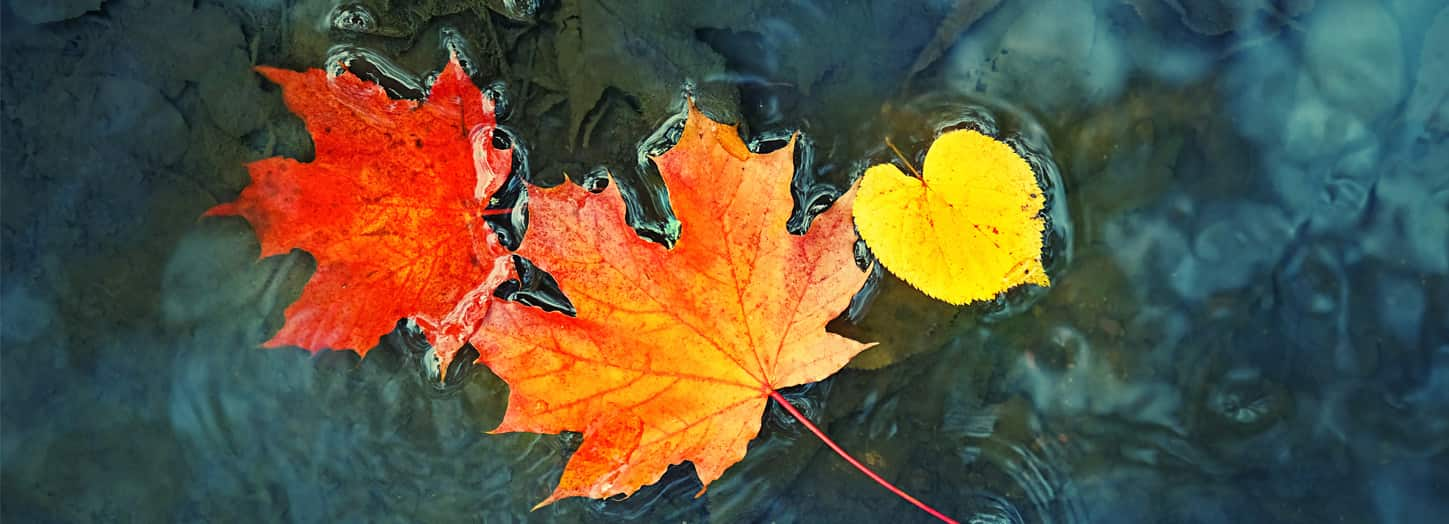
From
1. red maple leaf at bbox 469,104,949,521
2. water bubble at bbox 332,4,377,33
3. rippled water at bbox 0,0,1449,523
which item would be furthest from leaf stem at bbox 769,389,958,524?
water bubble at bbox 332,4,377,33

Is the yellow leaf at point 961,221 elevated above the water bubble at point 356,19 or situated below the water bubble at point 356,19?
above

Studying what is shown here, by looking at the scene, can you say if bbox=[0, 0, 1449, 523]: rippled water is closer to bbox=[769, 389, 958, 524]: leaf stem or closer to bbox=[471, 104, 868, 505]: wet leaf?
bbox=[769, 389, 958, 524]: leaf stem

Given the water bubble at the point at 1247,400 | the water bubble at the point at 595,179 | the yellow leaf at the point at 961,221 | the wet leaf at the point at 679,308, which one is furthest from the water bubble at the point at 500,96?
the water bubble at the point at 1247,400

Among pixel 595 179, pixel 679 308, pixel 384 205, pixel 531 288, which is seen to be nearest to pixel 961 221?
pixel 679 308

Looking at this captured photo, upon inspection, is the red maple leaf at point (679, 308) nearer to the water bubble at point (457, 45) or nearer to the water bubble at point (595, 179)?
the water bubble at point (595, 179)

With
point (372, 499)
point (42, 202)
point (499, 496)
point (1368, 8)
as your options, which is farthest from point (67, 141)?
point (1368, 8)

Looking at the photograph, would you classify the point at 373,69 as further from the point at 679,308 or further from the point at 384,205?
the point at 679,308
